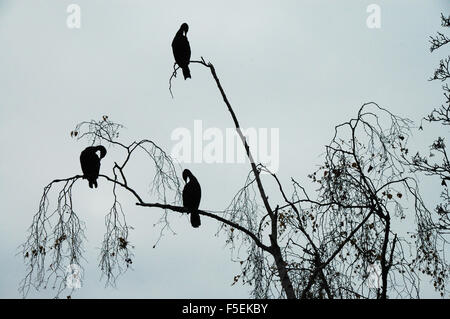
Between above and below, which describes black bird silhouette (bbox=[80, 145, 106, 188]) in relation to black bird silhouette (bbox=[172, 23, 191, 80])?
below

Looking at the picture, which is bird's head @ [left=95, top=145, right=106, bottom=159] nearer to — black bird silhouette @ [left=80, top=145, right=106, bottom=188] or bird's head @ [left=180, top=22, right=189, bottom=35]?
black bird silhouette @ [left=80, top=145, right=106, bottom=188]

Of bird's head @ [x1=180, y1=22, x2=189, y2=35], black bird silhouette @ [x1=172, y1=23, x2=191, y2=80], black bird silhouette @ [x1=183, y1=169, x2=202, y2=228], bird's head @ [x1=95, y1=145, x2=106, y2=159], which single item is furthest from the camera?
bird's head @ [x1=180, y1=22, x2=189, y2=35]

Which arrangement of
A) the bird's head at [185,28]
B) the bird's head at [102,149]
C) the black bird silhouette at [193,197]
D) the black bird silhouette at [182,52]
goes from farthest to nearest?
1. the bird's head at [185,28]
2. the black bird silhouette at [182,52]
3. the black bird silhouette at [193,197]
4. the bird's head at [102,149]

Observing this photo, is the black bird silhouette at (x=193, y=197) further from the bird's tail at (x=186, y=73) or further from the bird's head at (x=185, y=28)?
the bird's head at (x=185, y=28)

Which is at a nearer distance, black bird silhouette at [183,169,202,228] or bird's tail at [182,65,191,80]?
black bird silhouette at [183,169,202,228]

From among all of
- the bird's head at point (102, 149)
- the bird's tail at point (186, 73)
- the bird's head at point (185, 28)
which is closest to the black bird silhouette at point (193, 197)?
the bird's head at point (102, 149)

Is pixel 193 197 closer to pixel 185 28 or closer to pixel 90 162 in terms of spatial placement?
pixel 90 162

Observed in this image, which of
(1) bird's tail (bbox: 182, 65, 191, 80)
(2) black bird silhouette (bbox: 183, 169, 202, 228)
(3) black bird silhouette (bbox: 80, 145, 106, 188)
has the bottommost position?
(2) black bird silhouette (bbox: 183, 169, 202, 228)

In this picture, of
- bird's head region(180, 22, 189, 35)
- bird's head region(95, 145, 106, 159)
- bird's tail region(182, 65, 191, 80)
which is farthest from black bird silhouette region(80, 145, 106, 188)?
bird's head region(180, 22, 189, 35)

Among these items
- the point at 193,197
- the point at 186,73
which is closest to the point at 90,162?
the point at 193,197

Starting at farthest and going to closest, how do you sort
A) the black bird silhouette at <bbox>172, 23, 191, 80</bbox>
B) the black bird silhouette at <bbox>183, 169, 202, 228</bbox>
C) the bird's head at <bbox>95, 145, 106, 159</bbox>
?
the black bird silhouette at <bbox>172, 23, 191, 80</bbox> < the black bird silhouette at <bbox>183, 169, 202, 228</bbox> < the bird's head at <bbox>95, 145, 106, 159</bbox>
